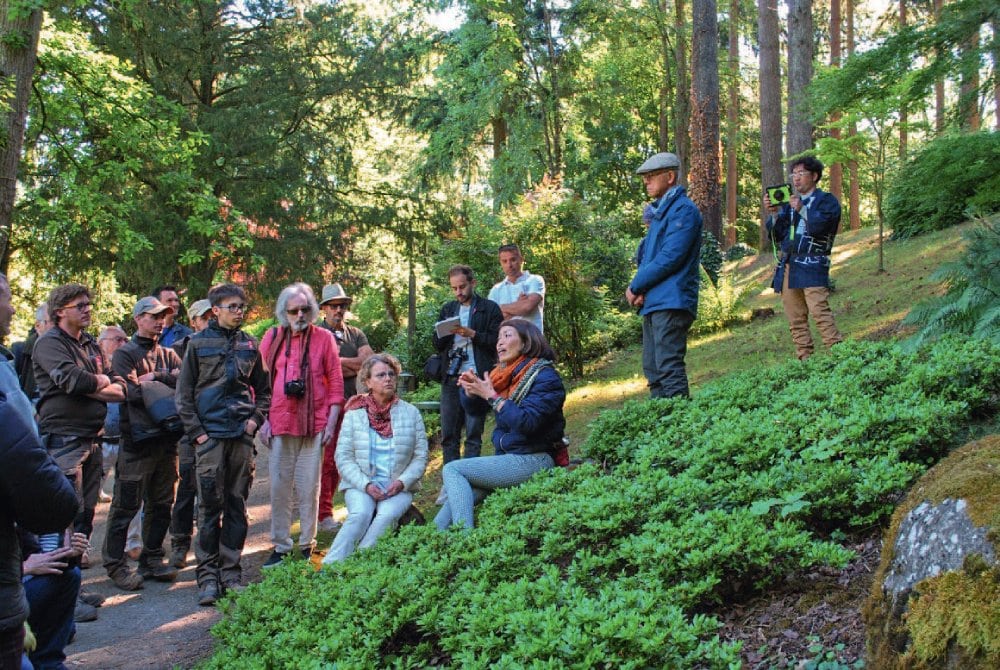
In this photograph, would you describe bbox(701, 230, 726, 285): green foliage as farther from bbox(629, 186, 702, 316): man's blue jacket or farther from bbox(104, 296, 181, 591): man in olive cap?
bbox(104, 296, 181, 591): man in olive cap

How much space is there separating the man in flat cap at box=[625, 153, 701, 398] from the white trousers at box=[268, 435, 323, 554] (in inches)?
115

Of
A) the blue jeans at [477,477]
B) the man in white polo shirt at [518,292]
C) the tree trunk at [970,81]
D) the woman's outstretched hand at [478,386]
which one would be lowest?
the blue jeans at [477,477]

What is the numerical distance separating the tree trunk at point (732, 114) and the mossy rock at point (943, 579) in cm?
2244

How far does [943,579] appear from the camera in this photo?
2.75 meters

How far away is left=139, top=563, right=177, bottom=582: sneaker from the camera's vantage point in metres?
6.79

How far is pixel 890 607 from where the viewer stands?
9.71ft

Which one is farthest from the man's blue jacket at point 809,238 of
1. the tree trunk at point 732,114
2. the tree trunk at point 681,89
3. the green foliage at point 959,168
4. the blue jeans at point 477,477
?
the tree trunk at point 732,114

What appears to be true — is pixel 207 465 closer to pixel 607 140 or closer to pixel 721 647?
pixel 721 647

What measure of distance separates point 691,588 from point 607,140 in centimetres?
2605

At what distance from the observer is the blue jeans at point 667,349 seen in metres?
6.61

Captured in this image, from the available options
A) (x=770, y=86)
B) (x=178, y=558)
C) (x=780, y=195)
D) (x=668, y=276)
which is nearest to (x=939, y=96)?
(x=770, y=86)

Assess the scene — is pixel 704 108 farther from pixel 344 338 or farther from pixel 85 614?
pixel 85 614

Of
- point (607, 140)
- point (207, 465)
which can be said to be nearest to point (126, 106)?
point (207, 465)

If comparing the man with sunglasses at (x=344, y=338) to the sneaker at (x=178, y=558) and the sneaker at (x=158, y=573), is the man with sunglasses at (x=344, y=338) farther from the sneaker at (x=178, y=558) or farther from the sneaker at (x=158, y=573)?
the sneaker at (x=158, y=573)
